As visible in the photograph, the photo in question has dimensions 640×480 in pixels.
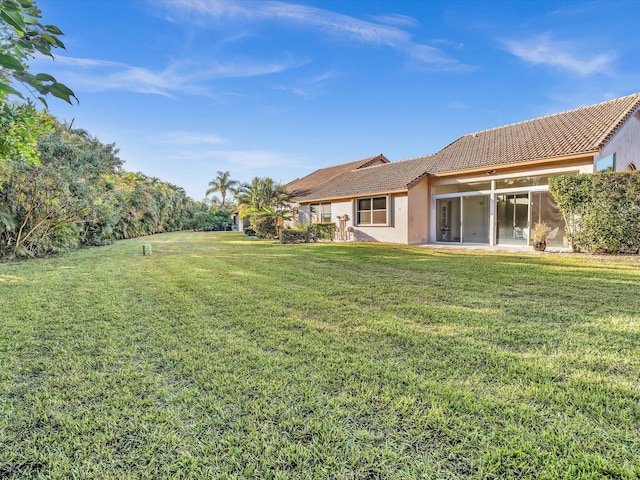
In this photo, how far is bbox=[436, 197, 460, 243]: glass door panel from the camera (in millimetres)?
16578

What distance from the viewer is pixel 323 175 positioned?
27.3 m

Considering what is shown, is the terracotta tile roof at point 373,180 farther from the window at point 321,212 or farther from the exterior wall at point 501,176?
the exterior wall at point 501,176

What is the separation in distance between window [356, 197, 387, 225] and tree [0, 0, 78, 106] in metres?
16.9

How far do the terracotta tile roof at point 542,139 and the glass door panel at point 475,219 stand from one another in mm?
1985

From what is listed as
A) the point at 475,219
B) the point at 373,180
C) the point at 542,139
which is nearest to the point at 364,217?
the point at 373,180

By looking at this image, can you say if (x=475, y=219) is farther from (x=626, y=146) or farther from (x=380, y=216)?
(x=626, y=146)

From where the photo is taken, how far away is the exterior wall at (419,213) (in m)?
16.3

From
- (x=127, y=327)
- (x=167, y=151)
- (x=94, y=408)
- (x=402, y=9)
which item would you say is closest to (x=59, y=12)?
(x=94, y=408)

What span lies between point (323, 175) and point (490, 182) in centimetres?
1516

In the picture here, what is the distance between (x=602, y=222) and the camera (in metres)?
Answer: 10.5

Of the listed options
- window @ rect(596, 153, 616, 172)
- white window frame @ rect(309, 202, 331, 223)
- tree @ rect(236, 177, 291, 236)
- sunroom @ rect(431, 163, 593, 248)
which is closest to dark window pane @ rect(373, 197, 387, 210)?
sunroom @ rect(431, 163, 593, 248)

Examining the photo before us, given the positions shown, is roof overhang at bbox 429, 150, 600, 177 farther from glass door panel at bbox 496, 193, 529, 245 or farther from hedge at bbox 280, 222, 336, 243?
hedge at bbox 280, 222, 336, 243

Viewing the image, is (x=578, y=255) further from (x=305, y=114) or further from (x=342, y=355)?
(x=305, y=114)

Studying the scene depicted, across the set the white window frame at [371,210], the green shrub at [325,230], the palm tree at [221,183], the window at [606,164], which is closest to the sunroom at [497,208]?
the window at [606,164]
